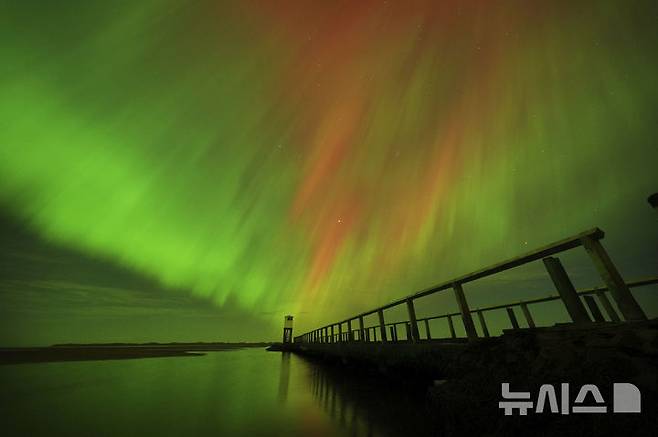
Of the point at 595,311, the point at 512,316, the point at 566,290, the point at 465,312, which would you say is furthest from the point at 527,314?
the point at 566,290

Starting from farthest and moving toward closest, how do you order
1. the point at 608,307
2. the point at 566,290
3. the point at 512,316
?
the point at 512,316 < the point at 608,307 < the point at 566,290

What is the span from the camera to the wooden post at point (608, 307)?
223 inches

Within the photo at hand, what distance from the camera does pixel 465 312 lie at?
4504 millimetres

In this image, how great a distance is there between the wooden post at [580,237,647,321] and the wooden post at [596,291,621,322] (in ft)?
14.6

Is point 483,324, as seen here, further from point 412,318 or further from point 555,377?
point 555,377

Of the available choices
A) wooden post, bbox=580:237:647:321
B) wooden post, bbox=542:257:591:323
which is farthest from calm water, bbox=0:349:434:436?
wooden post, bbox=580:237:647:321

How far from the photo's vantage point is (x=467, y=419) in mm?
2799

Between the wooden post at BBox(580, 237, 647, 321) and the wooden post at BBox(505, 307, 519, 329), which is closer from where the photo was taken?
the wooden post at BBox(580, 237, 647, 321)

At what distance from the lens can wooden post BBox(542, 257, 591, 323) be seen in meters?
2.90

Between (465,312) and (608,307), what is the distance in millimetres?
3674

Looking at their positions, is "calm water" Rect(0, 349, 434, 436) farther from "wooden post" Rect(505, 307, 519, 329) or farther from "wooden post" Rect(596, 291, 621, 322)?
"wooden post" Rect(596, 291, 621, 322)

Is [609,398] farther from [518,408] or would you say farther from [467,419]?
[467,419]

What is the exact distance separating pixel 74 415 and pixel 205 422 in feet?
9.84

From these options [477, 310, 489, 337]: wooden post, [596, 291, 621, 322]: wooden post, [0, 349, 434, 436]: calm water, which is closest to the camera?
[0, 349, 434, 436]: calm water
